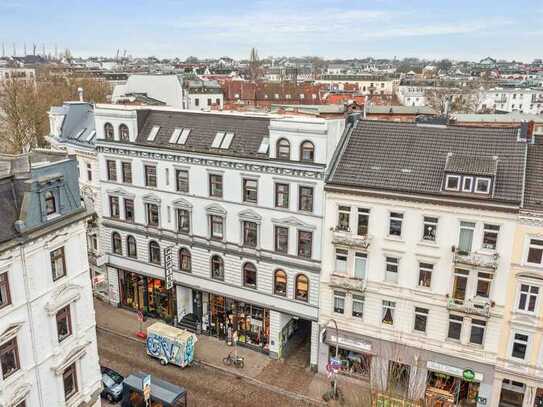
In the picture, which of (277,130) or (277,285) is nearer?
(277,130)

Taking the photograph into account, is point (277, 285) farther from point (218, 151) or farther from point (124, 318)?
point (124, 318)

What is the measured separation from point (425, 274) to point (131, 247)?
2716 cm

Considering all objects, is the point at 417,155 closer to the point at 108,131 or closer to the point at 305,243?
the point at 305,243

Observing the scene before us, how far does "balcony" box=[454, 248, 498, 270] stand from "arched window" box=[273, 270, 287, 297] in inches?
522

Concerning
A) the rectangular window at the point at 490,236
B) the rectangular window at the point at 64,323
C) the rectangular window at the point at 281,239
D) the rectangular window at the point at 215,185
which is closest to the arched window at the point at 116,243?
the rectangular window at the point at 215,185

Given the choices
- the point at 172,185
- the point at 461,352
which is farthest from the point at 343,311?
the point at 172,185

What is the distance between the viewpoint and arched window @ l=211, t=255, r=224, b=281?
40062 mm

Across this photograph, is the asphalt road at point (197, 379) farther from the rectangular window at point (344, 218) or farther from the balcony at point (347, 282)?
the rectangular window at point (344, 218)

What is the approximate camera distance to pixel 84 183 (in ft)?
151

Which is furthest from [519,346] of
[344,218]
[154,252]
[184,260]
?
[154,252]

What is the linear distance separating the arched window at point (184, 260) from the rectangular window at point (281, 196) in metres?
10.3

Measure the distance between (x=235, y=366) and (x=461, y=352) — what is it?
1750 centimetres

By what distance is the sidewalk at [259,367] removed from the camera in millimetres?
35906

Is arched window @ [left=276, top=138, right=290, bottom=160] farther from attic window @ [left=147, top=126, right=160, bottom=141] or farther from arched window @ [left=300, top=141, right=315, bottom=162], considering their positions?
attic window @ [left=147, top=126, right=160, bottom=141]
